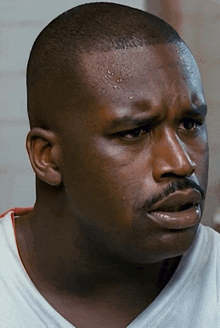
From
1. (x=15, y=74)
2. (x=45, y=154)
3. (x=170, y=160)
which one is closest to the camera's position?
(x=170, y=160)

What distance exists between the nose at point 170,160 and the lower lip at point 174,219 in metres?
0.06

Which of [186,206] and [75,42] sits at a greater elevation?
[75,42]

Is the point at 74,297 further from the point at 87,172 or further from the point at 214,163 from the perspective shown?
the point at 214,163

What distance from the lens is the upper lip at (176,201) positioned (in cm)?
99

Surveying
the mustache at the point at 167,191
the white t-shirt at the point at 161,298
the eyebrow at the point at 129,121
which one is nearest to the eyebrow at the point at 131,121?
the eyebrow at the point at 129,121

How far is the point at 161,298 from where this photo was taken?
1.18 m

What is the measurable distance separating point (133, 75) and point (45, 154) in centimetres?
23

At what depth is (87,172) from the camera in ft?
3.39

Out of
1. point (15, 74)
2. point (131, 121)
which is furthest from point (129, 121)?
point (15, 74)

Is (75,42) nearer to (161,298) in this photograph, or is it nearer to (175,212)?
(175,212)

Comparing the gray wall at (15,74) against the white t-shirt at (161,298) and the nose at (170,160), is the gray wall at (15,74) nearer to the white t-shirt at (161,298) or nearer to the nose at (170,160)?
the white t-shirt at (161,298)

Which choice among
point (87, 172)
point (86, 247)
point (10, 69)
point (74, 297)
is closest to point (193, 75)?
point (87, 172)

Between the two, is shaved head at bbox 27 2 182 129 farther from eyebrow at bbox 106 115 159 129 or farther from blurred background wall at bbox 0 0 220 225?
blurred background wall at bbox 0 0 220 225

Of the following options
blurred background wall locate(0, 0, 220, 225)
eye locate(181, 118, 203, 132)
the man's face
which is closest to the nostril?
the man's face
